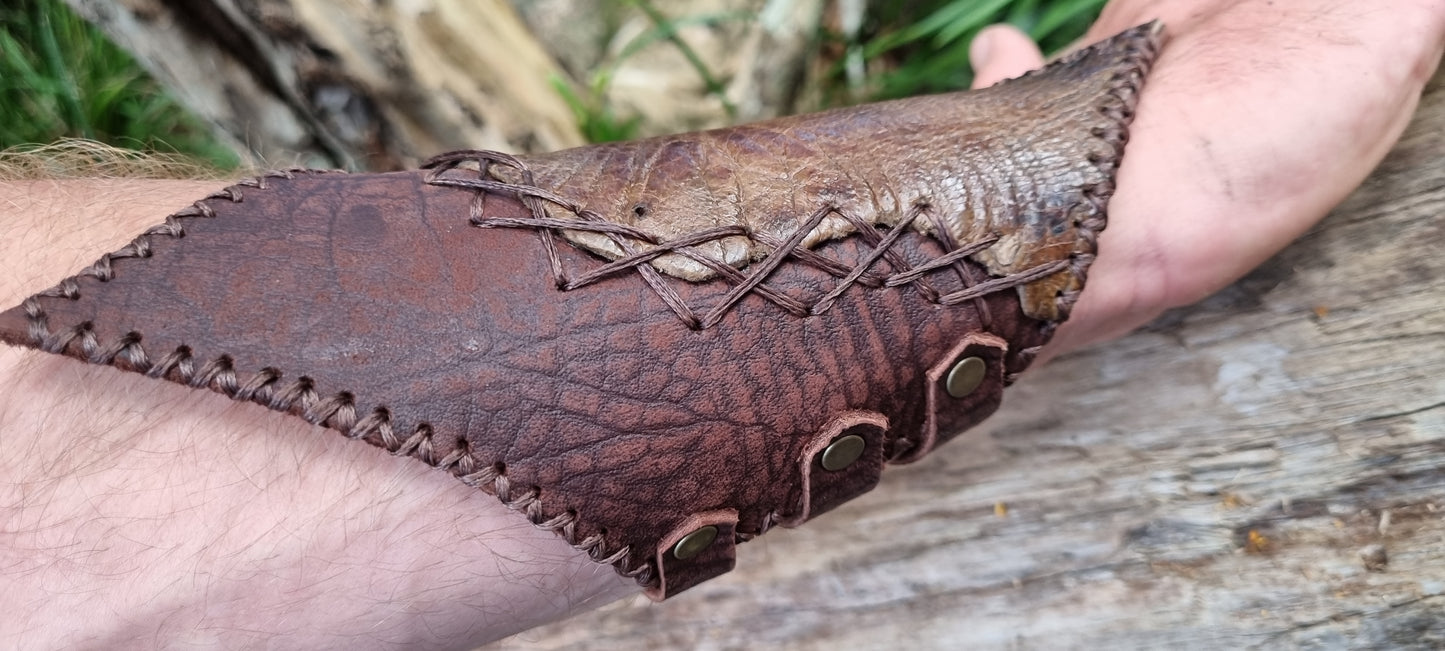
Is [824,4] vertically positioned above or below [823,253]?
above

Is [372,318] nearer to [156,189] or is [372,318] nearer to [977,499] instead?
[156,189]

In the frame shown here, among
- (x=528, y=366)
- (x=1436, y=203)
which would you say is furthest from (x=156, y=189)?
(x=1436, y=203)

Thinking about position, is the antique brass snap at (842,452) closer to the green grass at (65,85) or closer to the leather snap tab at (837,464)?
the leather snap tab at (837,464)

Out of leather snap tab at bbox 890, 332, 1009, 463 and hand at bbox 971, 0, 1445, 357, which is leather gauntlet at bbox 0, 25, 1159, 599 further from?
hand at bbox 971, 0, 1445, 357

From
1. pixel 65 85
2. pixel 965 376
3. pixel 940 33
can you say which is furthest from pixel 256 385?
pixel 65 85

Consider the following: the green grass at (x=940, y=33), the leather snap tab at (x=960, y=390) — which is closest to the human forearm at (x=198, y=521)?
the leather snap tab at (x=960, y=390)

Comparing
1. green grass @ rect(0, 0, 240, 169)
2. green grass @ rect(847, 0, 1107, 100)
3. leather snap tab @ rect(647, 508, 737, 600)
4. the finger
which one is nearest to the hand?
the finger

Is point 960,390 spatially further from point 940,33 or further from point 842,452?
point 940,33
